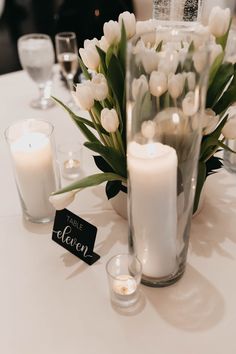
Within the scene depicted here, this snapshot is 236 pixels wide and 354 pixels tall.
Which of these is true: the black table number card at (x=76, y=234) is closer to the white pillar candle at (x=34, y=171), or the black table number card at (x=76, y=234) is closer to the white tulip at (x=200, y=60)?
the white pillar candle at (x=34, y=171)

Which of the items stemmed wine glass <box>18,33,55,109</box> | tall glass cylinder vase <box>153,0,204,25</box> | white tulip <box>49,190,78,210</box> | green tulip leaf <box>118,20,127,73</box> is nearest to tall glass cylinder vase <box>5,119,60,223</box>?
white tulip <box>49,190,78,210</box>

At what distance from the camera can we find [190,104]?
61 cm

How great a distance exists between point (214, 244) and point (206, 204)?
0.12 metres

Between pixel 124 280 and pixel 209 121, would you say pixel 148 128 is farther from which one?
pixel 124 280

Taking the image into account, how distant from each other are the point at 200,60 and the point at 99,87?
0.70 ft

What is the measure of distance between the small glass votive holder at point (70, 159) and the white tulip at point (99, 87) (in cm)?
30

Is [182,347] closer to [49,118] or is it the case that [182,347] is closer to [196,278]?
[196,278]

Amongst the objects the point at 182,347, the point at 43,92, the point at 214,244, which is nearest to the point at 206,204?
the point at 214,244

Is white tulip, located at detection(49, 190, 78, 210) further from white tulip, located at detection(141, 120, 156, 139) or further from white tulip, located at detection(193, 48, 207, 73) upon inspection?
white tulip, located at detection(193, 48, 207, 73)

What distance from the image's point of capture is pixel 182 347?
0.62m

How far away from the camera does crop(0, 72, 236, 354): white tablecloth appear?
2.08 feet

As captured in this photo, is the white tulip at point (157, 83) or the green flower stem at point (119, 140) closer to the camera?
the white tulip at point (157, 83)

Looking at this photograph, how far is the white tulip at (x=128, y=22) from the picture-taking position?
0.73m

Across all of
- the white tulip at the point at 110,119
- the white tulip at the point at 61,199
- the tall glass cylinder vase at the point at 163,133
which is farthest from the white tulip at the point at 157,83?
the white tulip at the point at 61,199
